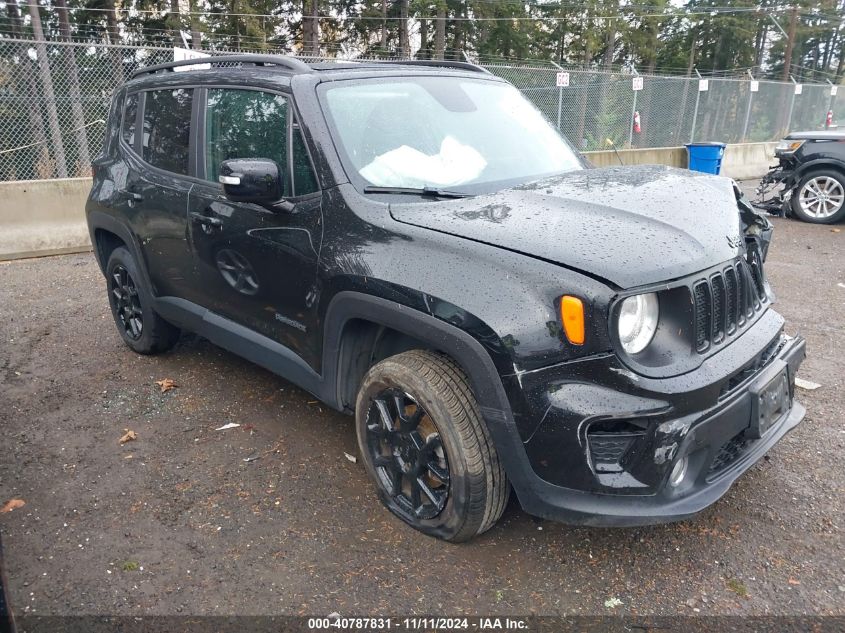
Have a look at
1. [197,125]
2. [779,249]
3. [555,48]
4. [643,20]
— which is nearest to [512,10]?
[555,48]

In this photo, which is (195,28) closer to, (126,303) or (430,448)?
(126,303)

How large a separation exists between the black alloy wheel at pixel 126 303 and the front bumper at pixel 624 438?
3.39 m

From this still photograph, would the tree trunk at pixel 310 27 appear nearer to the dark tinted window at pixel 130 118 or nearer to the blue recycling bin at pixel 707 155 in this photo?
the blue recycling bin at pixel 707 155

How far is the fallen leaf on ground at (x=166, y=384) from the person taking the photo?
4.44 meters

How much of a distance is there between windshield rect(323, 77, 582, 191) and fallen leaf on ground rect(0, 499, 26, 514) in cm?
225

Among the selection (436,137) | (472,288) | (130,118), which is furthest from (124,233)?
(472,288)

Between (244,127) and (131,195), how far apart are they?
1302 mm

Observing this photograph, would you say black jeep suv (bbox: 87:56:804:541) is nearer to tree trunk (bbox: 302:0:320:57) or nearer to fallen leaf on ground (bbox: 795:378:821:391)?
fallen leaf on ground (bbox: 795:378:821:391)

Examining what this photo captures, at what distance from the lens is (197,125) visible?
380 centimetres

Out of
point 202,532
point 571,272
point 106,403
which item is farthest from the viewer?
point 106,403

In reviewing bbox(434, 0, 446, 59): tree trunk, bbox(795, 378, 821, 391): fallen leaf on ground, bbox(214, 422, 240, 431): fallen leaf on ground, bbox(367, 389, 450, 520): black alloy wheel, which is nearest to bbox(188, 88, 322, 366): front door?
bbox(367, 389, 450, 520): black alloy wheel

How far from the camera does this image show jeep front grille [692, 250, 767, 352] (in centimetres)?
241

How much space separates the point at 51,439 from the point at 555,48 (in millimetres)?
37047

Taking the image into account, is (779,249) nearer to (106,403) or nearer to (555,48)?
(106,403)
